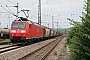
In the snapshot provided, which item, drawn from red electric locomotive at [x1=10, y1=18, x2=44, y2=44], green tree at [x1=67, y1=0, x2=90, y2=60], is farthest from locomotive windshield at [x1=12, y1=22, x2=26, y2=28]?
green tree at [x1=67, y1=0, x2=90, y2=60]

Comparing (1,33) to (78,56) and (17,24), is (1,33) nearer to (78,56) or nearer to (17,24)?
(17,24)

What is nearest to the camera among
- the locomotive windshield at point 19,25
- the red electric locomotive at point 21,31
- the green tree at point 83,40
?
the green tree at point 83,40

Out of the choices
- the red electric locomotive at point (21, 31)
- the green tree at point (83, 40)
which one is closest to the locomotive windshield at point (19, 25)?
the red electric locomotive at point (21, 31)

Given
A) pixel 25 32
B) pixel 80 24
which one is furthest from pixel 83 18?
pixel 25 32

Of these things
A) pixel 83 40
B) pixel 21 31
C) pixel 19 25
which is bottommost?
pixel 83 40

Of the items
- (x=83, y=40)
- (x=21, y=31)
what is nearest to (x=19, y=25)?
(x=21, y=31)

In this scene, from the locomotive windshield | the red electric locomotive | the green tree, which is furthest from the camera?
the locomotive windshield

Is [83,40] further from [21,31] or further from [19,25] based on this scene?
[19,25]

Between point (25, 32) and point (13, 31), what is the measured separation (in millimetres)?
1711

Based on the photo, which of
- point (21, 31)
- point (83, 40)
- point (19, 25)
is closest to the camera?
point (83, 40)

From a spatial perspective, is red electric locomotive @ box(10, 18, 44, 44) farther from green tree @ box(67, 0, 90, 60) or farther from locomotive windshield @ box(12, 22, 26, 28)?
green tree @ box(67, 0, 90, 60)

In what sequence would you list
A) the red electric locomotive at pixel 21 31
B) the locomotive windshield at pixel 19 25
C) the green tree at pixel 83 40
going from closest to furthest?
the green tree at pixel 83 40, the red electric locomotive at pixel 21 31, the locomotive windshield at pixel 19 25

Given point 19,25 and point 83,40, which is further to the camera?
point 19,25

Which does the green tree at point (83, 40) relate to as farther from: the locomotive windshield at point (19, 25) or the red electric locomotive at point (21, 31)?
the locomotive windshield at point (19, 25)
